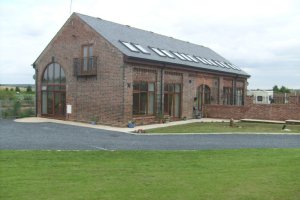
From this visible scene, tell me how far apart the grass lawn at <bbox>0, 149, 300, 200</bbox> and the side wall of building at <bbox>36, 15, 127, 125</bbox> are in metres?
12.2

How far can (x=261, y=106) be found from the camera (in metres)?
28.9

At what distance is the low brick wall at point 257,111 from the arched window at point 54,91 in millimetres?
11836

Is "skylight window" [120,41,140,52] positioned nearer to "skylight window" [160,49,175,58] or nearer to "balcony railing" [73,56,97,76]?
"balcony railing" [73,56,97,76]

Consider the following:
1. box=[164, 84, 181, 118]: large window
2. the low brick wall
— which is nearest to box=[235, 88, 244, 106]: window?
the low brick wall

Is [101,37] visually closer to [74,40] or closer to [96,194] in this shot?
[74,40]

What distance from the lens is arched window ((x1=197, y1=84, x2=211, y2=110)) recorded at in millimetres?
32425

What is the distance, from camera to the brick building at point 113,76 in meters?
24.6

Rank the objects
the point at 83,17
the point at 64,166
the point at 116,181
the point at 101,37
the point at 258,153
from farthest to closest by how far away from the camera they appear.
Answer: the point at 83,17 < the point at 101,37 < the point at 258,153 < the point at 64,166 < the point at 116,181

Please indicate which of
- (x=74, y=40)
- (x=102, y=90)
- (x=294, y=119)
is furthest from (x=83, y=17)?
(x=294, y=119)

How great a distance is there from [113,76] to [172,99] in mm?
5978

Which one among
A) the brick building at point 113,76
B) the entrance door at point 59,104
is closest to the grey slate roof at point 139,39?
the brick building at point 113,76

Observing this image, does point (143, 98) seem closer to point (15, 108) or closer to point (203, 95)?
point (203, 95)

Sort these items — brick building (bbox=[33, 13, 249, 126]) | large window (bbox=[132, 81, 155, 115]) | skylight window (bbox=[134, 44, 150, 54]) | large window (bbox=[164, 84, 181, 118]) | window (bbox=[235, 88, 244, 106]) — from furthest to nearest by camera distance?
window (bbox=[235, 88, 244, 106]) < large window (bbox=[164, 84, 181, 118]) < skylight window (bbox=[134, 44, 150, 54]) < large window (bbox=[132, 81, 155, 115]) < brick building (bbox=[33, 13, 249, 126])

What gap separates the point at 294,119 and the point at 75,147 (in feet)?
61.3
